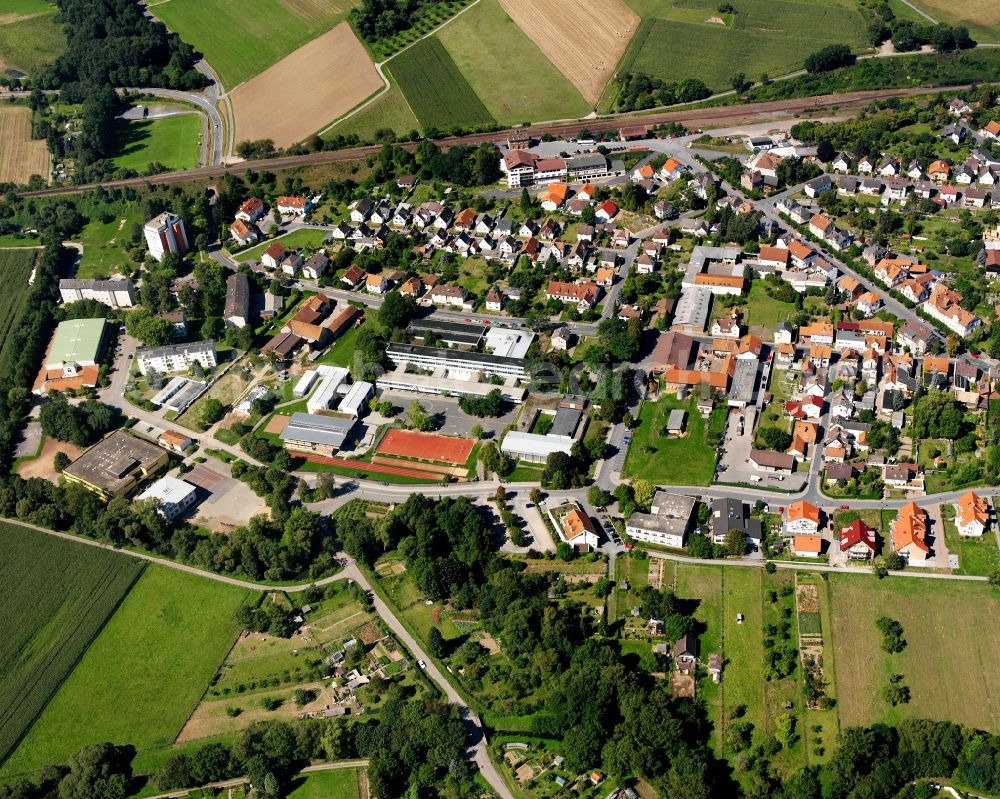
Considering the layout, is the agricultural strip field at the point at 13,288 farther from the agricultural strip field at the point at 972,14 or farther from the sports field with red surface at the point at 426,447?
the agricultural strip field at the point at 972,14

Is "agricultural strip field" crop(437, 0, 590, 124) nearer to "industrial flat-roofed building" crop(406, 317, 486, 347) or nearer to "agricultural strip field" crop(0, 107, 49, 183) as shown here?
"industrial flat-roofed building" crop(406, 317, 486, 347)

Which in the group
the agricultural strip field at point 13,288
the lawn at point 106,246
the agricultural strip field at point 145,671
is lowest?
the agricultural strip field at point 145,671

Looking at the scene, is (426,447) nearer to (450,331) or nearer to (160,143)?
(450,331)

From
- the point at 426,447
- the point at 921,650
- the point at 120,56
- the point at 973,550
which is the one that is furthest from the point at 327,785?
the point at 120,56

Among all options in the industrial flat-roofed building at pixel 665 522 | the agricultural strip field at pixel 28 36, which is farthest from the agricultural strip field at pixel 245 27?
the industrial flat-roofed building at pixel 665 522

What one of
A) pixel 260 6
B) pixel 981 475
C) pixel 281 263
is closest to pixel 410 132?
pixel 281 263

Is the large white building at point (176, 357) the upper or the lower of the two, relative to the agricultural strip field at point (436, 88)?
lower
